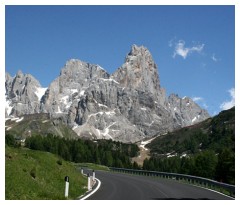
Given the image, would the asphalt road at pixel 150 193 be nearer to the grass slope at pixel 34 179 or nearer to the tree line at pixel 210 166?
the grass slope at pixel 34 179

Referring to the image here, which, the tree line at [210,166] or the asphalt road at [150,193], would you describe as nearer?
the asphalt road at [150,193]

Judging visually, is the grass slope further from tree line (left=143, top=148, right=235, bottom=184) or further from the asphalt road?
tree line (left=143, top=148, right=235, bottom=184)

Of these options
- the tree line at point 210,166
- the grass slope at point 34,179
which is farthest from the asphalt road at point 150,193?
the tree line at point 210,166

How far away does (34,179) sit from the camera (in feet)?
73.3

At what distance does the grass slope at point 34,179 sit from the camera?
697 inches

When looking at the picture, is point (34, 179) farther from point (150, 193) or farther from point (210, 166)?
point (210, 166)

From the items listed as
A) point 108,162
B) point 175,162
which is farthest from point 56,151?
point 175,162

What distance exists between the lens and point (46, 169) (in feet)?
90.9

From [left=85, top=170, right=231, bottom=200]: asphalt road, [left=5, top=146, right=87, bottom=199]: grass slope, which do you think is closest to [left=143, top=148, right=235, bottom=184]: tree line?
[left=85, top=170, right=231, bottom=200]: asphalt road

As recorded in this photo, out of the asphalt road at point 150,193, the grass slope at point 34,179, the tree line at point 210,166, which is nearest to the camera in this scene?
the grass slope at point 34,179
